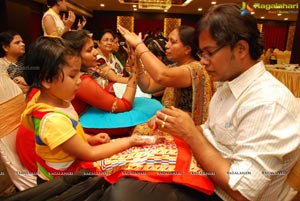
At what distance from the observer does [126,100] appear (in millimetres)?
1714

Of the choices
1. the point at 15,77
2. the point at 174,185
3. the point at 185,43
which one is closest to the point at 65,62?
the point at 174,185

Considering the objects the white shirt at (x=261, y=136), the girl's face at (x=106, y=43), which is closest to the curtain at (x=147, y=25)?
the girl's face at (x=106, y=43)

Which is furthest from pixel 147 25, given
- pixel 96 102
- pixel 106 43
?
pixel 96 102

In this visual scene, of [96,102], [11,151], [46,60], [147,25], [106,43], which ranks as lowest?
[11,151]

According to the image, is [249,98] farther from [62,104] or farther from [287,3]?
[287,3]

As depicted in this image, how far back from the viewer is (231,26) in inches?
35.5

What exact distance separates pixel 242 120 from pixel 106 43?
2648 mm

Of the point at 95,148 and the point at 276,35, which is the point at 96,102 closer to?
the point at 95,148

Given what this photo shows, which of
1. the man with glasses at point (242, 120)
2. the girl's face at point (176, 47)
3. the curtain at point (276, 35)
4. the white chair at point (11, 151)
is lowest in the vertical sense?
the white chair at point (11, 151)

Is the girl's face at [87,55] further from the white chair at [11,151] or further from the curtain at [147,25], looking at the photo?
the curtain at [147,25]

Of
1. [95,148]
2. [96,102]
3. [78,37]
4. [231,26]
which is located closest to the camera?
[231,26]

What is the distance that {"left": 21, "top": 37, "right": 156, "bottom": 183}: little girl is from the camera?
95 cm

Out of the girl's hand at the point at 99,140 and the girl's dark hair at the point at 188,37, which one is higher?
the girl's dark hair at the point at 188,37

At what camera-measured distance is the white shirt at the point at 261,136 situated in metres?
0.79
